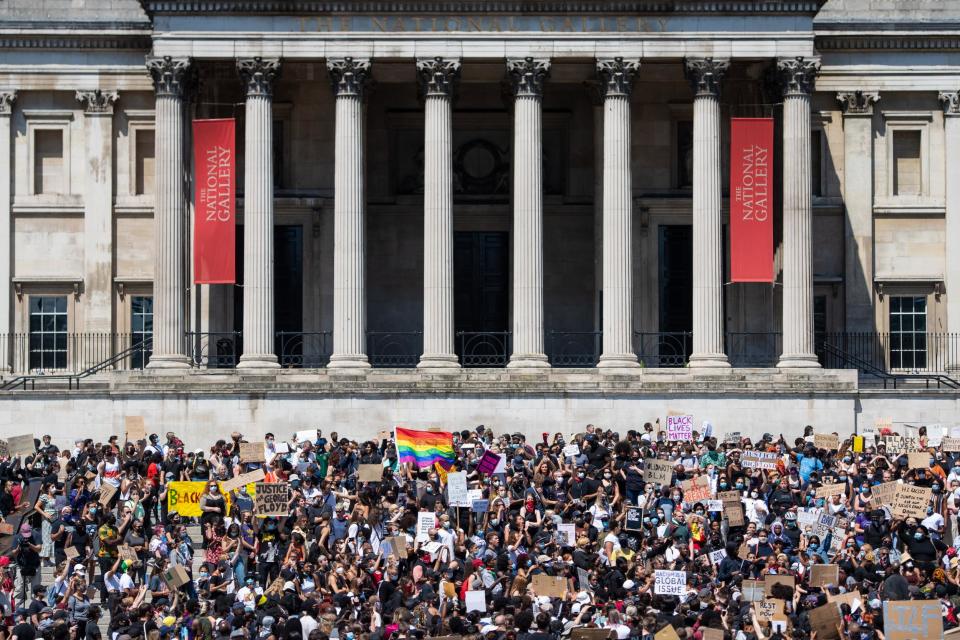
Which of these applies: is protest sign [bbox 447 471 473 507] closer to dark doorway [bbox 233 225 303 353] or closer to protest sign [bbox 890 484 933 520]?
protest sign [bbox 890 484 933 520]

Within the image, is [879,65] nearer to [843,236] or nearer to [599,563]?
[843,236]

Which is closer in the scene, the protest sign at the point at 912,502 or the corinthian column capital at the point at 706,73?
the protest sign at the point at 912,502

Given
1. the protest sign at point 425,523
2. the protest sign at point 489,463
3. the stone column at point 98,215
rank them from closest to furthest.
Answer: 1. the protest sign at point 425,523
2. the protest sign at point 489,463
3. the stone column at point 98,215

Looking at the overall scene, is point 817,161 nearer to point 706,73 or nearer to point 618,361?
point 706,73

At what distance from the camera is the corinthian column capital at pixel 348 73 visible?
56.0 m

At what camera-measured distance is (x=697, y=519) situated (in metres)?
38.9

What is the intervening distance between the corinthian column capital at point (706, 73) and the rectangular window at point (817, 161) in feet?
21.7

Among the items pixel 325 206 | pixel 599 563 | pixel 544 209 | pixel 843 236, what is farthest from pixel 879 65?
pixel 599 563

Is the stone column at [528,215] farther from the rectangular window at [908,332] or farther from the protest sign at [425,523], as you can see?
the protest sign at [425,523]

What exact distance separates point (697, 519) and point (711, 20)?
69.3 feet

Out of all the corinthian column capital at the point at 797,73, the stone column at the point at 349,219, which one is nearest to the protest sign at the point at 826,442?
the corinthian column capital at the point at 797,73


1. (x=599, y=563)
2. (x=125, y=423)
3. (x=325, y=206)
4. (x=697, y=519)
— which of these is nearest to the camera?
(x=599, y=563)

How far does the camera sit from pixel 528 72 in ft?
184

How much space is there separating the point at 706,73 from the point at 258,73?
12.2 m
